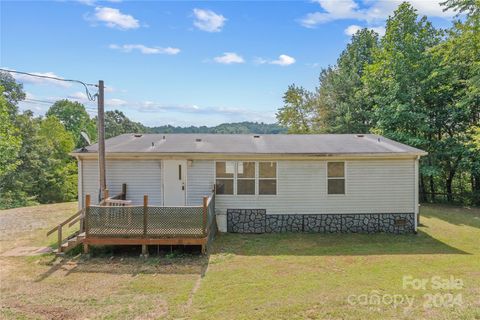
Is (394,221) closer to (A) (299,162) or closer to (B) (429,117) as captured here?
(A) (299,162)

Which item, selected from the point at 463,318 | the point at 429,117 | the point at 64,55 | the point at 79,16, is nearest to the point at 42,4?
the point at 79,16

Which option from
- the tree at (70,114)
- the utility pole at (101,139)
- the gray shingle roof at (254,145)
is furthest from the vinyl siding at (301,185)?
the tree at (70,114)

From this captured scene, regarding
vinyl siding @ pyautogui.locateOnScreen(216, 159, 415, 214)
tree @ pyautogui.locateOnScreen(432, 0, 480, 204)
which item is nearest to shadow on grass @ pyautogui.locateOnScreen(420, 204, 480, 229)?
tree @ pyautogui.locateOnScreen(432, 0, 480, 204)

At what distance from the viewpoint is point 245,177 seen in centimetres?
968

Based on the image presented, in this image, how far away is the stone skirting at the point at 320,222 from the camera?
9617 mm

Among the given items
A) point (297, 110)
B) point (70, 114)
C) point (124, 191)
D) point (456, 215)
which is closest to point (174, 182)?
point (124, 191)

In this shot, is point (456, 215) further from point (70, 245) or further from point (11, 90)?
point (11, 90)

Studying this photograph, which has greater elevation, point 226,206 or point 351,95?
point 351,95

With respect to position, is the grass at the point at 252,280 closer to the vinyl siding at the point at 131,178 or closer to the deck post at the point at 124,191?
the vinyl siding at the point at 131,178

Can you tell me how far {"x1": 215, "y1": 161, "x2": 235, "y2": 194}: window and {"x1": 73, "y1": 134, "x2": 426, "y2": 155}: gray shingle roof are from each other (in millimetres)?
461

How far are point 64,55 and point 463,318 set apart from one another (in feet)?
46.7

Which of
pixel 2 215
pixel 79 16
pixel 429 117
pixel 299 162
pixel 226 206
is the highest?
pixel 79 16

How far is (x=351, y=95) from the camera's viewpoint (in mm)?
22172

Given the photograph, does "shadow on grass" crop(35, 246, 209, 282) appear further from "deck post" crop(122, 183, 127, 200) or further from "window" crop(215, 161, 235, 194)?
"window" crop(215, 161, 235, 194)
